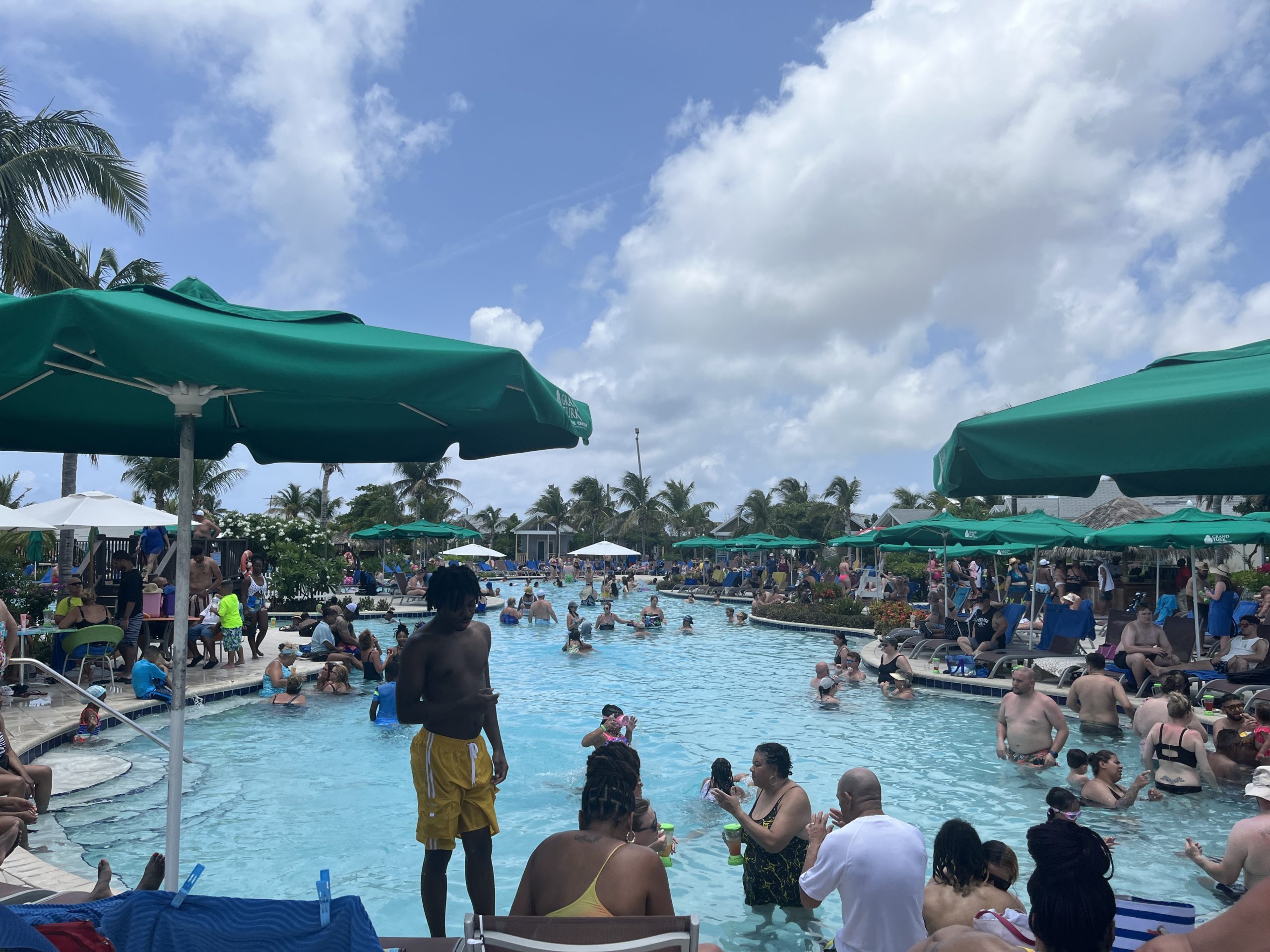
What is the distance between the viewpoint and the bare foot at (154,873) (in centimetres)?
301

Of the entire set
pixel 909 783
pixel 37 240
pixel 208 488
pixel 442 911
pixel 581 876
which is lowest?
pixel 909 783

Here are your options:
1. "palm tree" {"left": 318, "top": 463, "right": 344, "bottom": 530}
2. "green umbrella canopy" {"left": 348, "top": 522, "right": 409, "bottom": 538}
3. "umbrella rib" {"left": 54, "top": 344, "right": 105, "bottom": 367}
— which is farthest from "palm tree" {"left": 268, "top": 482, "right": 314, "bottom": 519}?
"umbrella rib" {"left": 54, "top": 344, "right": 105, "bottom": 367}

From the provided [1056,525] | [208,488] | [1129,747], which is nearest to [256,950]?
[1129,747]

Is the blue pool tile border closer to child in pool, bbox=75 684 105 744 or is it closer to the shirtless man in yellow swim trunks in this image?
child in pool, bbox=75 684 105 744

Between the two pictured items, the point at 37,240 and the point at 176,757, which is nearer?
the point at 176,757

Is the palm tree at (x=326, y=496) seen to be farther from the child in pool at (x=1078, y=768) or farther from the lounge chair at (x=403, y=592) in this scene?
the child in pool at (x=1078, y=768)

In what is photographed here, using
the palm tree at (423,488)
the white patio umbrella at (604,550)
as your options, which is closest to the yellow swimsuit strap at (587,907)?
the white patio umbrella at (604,550)

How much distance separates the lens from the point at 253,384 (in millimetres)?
2381

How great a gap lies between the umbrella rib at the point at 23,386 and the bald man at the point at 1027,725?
8.00m

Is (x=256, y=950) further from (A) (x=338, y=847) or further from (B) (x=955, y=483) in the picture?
(A) (x=338, y=847)

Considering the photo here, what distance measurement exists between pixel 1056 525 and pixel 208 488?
37.9m

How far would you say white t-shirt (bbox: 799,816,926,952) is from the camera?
3.31 meters

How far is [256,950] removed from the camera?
209 centimetres

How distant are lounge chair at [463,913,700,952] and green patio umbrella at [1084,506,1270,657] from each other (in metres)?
11.1
